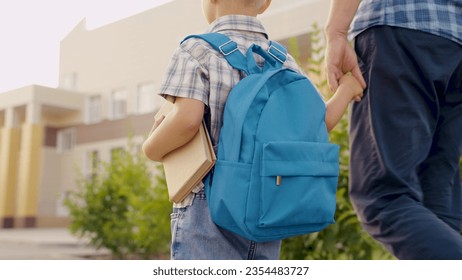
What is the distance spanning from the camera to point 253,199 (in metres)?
1.38

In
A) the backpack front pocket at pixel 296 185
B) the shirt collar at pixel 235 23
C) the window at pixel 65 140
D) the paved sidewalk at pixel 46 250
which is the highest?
the window at pixel 65 140

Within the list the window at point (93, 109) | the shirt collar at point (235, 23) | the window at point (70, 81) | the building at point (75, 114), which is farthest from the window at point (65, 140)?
the shirt collar at point (235, 23)

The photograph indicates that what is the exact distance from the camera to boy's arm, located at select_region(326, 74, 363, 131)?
1640 mm

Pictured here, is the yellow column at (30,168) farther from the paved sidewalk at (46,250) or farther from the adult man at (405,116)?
A: the adult man at (405,116)

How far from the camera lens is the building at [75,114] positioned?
20.2 m

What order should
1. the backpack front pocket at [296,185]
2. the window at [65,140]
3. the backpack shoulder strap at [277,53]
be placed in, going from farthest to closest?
the window at [65,140]
the backpack shoulder strap at [277,53]
the backpack front pocket at [296,185]

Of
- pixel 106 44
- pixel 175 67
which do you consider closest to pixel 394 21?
pixel 175 67

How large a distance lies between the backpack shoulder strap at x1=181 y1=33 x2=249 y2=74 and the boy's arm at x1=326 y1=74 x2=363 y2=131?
1.05ft

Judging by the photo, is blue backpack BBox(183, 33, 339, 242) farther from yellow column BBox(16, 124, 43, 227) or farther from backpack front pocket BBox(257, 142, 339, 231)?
yellow column BBox(16, 124, 43, 227)

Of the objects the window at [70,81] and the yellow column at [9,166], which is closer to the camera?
the window at [70,81]

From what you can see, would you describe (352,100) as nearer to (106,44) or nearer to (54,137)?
(106,44)

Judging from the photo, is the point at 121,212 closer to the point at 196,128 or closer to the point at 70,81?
the point at 196,128

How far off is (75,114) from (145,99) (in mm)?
6870

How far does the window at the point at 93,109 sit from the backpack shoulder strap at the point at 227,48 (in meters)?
23.4
